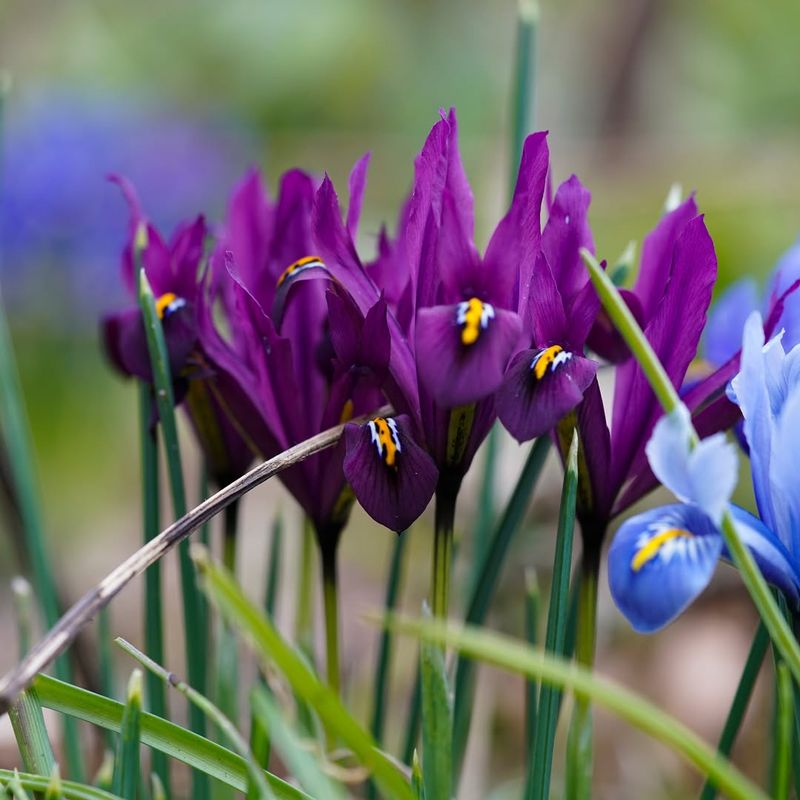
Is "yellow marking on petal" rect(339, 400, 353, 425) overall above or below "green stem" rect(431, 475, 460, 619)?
above

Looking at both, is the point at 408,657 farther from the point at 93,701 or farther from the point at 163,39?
the point at 163,39

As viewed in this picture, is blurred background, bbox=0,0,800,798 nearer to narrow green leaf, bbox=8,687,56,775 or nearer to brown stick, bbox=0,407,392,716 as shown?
brown stick, bbox=0,407,392,716

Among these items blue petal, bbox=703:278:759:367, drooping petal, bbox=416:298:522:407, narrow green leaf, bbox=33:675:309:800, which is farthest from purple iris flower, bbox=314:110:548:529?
blue petal, bbox=703:278:759:367

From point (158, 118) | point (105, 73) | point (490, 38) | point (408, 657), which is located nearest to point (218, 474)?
point (408, 657)

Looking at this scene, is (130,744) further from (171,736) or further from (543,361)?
(543,361)

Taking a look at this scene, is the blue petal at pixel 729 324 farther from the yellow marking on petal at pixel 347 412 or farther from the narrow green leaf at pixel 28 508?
the narrow green leaf at pixel 28 508

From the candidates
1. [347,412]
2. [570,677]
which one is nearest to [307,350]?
[347,412]
